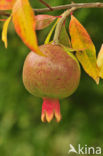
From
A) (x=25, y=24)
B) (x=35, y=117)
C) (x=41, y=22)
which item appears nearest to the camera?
(x=25, y=24)

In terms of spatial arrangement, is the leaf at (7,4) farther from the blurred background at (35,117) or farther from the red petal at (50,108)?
the blurred background at (35,117)

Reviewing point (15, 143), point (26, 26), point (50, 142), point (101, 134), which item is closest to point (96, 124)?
point (101, 134)

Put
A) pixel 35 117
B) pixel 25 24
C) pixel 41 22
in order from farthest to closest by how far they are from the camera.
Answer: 1. pixel 35 117
2. pixel 41 22
3. pixel 25 24

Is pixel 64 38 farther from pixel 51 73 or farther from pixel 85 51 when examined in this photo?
pixel 51 73

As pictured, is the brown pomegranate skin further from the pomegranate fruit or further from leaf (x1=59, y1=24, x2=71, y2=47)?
leaf (x1=59, y1=24, x2=71, y2=47)

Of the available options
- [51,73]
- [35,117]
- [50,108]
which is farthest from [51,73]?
[35,117]

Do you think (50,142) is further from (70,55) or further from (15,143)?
(70,55)
